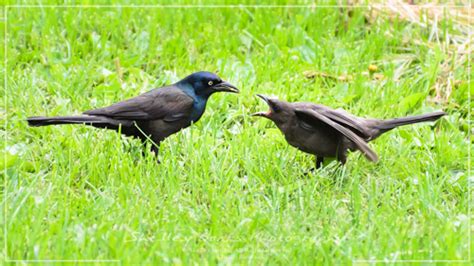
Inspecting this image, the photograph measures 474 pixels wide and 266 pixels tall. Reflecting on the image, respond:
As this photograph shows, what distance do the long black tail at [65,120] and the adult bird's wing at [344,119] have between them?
1.48 metres

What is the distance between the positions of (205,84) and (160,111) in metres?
0.44

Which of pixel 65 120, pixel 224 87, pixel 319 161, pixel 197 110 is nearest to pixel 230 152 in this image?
pixel 197 110

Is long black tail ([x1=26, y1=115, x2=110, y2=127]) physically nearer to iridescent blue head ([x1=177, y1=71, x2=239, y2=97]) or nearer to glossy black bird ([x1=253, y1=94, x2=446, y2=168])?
iridescent blue head ([x1=177, y1=71, x2=239, y2=97])

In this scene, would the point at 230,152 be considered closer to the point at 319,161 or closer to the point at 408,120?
the point at 319,161

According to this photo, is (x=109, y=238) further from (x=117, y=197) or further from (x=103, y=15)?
(x=103, y=15)

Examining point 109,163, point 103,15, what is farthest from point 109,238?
point 103,15

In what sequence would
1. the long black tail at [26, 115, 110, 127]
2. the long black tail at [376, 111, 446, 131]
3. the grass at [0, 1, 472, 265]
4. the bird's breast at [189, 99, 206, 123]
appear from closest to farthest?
the grass at [0, 1, 472, 265] → the long black tail at [26, 115, 110, 127] → the long black tail at [376, 111, 446, 131] → the bird's breast at [189, 99, 206, 123]

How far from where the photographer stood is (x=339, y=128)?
6078 mm

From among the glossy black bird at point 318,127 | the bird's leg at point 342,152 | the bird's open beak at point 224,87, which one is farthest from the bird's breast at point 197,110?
the bird's leg at point 342,152

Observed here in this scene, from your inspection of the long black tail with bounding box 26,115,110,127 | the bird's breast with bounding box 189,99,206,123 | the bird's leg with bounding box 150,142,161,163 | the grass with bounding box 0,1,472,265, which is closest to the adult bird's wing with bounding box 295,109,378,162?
the grass with bounding box 0,1,472,265

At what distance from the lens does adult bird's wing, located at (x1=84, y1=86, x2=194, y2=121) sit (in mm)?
6426

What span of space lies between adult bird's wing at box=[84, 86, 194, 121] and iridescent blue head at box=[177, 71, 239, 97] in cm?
11

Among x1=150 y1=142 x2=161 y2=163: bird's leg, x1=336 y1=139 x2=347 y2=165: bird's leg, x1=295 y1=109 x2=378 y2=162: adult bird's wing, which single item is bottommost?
x1=150 y1=142 x2=161 y2=163: bird's leg

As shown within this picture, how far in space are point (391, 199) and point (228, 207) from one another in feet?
3.72
